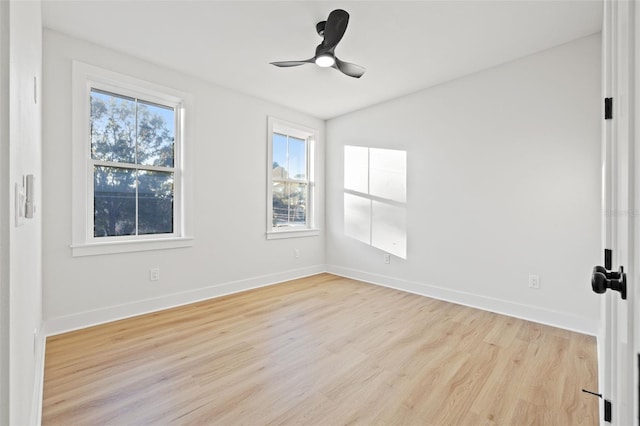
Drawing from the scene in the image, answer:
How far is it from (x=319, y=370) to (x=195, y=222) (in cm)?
222

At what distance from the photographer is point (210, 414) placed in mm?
1618

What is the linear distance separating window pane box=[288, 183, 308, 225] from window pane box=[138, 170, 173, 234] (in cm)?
179

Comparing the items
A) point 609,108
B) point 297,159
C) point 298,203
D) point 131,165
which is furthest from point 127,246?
point 609,108

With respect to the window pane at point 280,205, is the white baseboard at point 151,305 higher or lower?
lower

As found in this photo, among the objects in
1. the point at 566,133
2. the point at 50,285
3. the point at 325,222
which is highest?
the point at 566,133

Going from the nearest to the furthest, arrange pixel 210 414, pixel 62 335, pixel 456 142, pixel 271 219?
pixel 210 414, pixel 62 335, pixel 456 142, pixel 271 219

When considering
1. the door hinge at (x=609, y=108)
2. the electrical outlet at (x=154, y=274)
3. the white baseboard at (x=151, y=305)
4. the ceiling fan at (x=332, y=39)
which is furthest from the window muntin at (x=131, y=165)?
the door hinge at (x=609, y=108)

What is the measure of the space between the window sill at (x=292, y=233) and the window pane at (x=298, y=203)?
0.20 metres

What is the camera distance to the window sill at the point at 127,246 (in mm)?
2695

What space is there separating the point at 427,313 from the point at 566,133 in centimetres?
218
